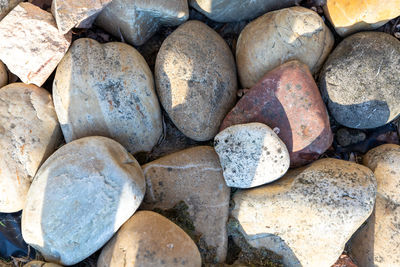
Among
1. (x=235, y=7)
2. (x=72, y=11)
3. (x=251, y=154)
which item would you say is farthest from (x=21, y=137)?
(x=235, y=7)

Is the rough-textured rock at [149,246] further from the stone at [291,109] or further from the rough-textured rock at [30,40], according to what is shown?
the rough-textured rock at [30,40]

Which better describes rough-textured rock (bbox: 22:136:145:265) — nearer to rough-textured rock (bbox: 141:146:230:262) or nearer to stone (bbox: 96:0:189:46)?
rough-textured rock (bbox: 141:146:230:262)

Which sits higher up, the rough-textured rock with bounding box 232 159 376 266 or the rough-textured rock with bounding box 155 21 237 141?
the rough-textured rock with bounding box 155 21 237 141

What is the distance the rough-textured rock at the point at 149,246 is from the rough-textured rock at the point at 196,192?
0.87 ft

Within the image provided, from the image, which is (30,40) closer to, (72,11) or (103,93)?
(72,11)

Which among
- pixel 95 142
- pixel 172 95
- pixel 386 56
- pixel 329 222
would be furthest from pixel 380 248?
pixel 95 142

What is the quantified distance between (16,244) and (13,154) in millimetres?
793

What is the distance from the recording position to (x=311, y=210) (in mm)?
2500

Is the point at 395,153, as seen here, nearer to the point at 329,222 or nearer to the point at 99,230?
the point at 329,222

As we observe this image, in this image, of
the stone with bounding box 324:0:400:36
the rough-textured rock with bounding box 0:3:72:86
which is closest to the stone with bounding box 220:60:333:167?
the stone with bounding box 324:0:400:36

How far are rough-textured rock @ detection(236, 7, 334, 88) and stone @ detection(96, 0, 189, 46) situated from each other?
59 centimetres

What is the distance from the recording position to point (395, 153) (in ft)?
8.92

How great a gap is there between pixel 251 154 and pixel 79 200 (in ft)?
4.01

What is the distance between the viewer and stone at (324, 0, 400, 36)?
8.64 feet
